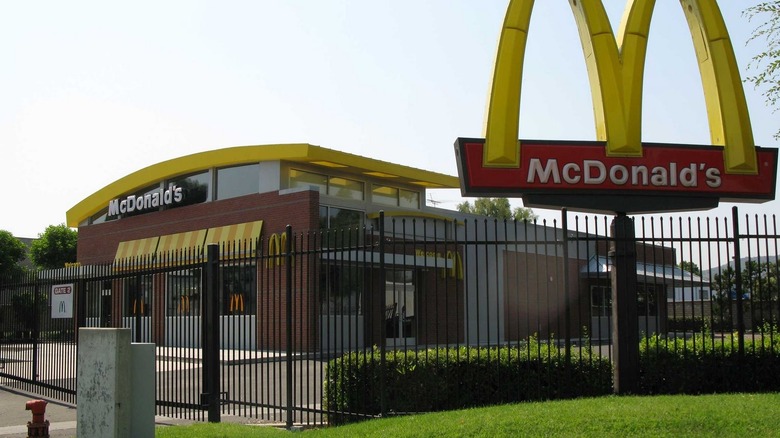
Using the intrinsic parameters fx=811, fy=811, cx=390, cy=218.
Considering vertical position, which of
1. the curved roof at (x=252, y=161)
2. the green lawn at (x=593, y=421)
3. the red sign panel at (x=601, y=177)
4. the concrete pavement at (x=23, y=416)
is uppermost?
the curved roof at (x=252, y=161)

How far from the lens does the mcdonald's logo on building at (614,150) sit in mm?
11570

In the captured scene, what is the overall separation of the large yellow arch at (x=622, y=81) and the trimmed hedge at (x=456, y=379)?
2.86m

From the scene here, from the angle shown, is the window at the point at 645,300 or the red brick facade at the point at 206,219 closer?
the window at the point at 645,300

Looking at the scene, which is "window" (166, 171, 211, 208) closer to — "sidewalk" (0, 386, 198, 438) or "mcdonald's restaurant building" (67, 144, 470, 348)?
"mcdonald's restaurant building" (67, 144, 470, 348)

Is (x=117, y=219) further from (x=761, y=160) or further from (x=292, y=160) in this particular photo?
(x=761, y=160)

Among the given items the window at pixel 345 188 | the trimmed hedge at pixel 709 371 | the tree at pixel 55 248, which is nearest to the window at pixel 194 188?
the window at pixel 345 188

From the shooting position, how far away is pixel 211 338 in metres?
11.2

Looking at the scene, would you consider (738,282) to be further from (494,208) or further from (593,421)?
(494,208)

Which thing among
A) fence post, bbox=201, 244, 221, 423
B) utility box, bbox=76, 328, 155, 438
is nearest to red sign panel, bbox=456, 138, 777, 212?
fence post, bbox=201, 244, 221, 423

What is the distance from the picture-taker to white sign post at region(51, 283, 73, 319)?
14.6 metres

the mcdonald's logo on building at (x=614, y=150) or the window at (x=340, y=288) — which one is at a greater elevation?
the mcdonald's logo on building at (x=614, y=150)

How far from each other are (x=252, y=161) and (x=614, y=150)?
64.4 feet

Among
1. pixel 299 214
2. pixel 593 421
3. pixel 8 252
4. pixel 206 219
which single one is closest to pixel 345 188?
pixel 299 214

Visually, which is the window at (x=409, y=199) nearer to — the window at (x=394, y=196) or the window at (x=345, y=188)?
the window at (x=394, y=196)
